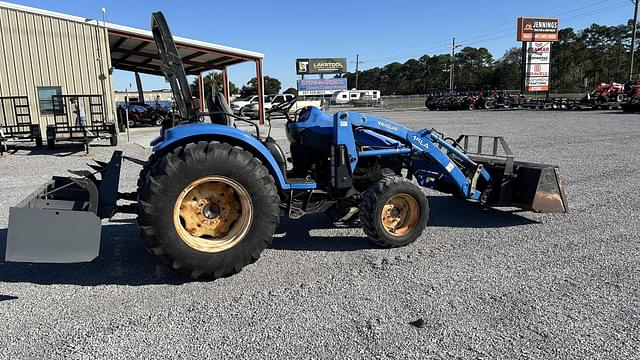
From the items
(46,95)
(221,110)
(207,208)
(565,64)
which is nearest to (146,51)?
(46,95)

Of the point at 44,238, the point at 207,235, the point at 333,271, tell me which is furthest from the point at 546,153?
the point at 44,238

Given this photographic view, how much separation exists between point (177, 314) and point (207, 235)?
2.76 ft

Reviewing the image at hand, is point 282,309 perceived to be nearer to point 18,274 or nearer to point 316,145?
point 316,145

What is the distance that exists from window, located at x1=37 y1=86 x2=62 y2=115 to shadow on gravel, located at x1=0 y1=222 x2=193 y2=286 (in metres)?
13.6

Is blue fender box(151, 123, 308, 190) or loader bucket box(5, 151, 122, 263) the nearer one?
loader bucket box(5, 151, 122, 263)

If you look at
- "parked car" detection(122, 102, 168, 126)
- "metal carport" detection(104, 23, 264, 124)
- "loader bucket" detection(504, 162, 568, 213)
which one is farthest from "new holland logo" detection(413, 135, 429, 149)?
"parked car" detection(122, 102, 168, 126)

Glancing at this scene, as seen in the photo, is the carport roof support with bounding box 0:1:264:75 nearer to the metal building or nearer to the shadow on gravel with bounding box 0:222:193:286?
the metal building

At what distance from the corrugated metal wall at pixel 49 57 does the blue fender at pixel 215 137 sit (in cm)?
1447

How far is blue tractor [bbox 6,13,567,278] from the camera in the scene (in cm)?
360

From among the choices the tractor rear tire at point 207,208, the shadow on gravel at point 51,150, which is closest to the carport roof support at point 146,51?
the shadow on gravel at point 51,150

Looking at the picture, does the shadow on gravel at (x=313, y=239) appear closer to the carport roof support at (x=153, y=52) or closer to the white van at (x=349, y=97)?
the carport roof support at (x=153, y=52)

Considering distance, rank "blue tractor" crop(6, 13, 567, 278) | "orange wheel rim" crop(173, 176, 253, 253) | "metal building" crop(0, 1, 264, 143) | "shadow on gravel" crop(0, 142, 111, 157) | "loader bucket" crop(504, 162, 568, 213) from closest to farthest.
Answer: "blue tractor" crop(6, 13, 567, 278) < "orange wheel rim" crop(173, 176, 253, 253) < "loader bucket" crop(504, 162, 568, 213) < "shadow on gravel" crop(0, 142, 111, 157) < "metal building" crop(0, 1, 264, 143)

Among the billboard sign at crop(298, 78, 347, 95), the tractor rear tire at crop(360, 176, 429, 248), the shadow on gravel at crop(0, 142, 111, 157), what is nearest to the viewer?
the tractor rear tire at crop(360, 176, 429, 248)

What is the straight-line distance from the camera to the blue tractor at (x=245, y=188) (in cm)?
360
